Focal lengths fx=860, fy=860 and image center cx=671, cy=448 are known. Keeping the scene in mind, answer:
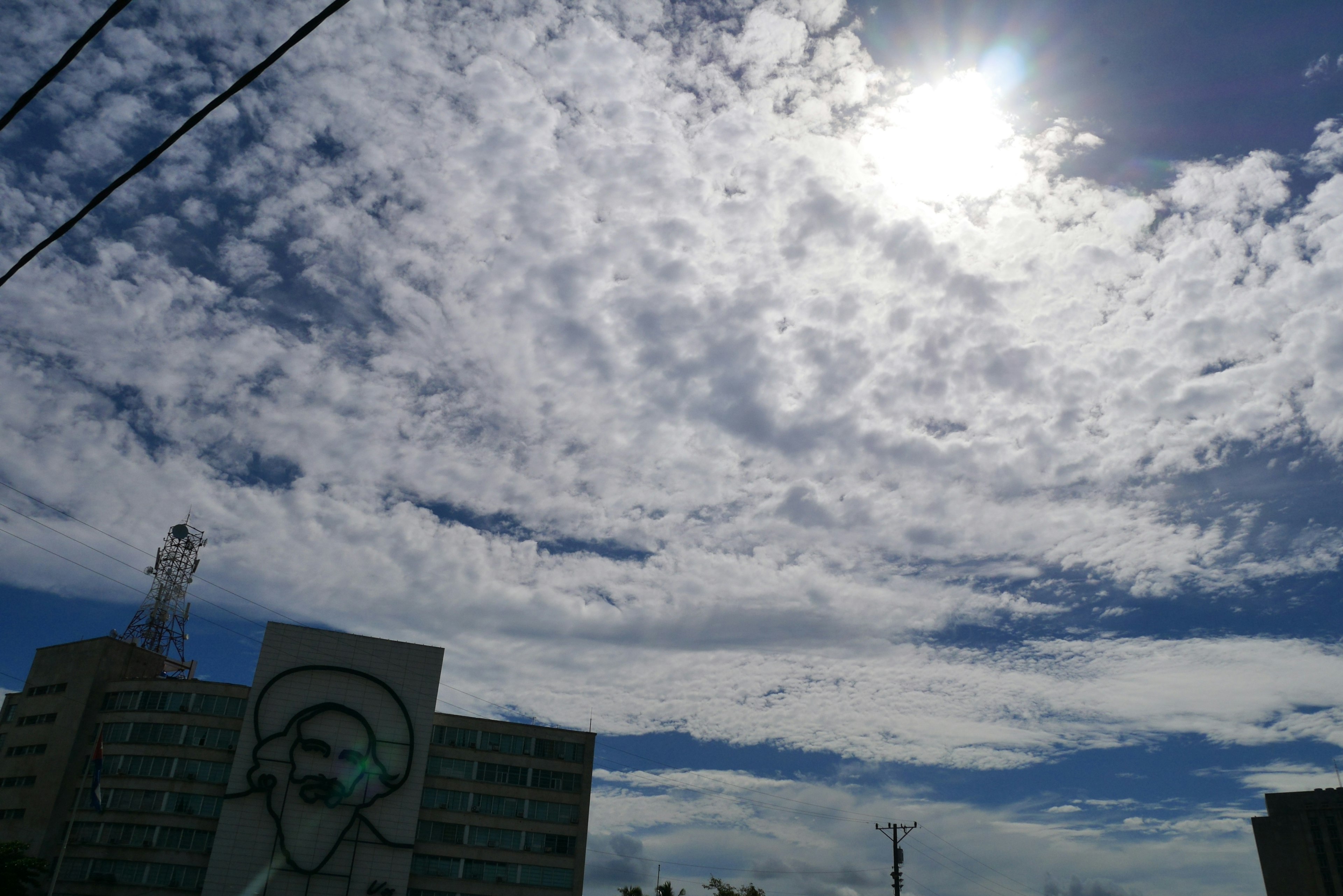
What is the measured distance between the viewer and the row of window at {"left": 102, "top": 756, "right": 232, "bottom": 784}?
71000 mm

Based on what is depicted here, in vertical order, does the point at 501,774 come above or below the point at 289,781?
above

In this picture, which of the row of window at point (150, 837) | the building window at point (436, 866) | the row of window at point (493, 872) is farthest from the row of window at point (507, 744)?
the row of window at point (150, 837)

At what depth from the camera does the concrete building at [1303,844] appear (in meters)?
159

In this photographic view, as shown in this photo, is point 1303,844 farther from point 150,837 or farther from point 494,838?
point 150,837

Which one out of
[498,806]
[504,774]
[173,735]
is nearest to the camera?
[173,735]

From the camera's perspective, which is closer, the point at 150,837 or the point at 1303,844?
the point at 150,837

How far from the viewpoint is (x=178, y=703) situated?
7375cm

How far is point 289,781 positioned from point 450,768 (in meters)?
13.9

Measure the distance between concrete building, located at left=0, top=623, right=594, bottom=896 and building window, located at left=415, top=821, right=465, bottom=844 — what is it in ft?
0.37

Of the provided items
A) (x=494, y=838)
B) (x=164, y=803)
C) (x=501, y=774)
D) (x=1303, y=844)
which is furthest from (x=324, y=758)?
(x=1303, y=844)

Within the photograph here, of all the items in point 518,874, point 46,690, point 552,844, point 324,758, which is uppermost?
point 46,690

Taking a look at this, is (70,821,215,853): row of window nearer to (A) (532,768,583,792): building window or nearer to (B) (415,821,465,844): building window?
(B) (415,821,465,844): building window

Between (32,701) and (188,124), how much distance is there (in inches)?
3590

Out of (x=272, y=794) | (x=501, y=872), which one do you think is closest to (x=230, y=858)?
(x=272, y=794)
